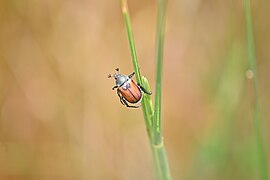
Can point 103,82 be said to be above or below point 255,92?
above

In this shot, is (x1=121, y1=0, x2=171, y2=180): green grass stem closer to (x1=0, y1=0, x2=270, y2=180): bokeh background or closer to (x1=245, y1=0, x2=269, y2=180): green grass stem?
(x1=245, y1=0, x2=269, y2=180): green grass stem

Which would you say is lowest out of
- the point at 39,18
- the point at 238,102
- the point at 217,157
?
the point at 217,157

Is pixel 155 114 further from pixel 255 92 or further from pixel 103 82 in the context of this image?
pixel 103 82

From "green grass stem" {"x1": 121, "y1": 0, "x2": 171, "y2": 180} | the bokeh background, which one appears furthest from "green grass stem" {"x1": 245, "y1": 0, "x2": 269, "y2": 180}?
the bokeh background

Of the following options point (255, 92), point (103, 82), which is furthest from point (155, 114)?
point (103, 82)

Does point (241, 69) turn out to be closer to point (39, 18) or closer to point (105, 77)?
point (105, 77)

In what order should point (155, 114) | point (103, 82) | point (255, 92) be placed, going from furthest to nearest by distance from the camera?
point (103, 82) < point (255, 92) < point (155, 114)

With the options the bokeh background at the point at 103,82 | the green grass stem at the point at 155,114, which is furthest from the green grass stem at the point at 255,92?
the bokeh background at the point at 103,82

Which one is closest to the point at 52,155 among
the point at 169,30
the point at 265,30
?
the point at 169,30
